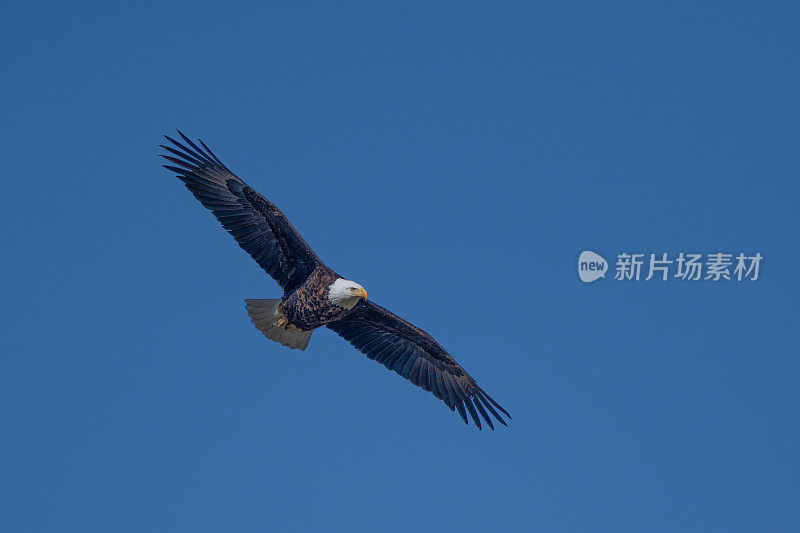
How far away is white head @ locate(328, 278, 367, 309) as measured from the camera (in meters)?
17.8

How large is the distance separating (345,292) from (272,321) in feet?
3.50

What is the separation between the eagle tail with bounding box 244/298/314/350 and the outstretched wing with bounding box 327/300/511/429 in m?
0.77

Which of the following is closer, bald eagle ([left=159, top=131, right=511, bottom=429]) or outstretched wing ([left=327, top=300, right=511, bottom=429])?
bald eagle ([left=159, top=131, right=511, bottom=429])

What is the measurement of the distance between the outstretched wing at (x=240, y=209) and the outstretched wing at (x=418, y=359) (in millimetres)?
1473

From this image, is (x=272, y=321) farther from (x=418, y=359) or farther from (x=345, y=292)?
(x=418, y=359)

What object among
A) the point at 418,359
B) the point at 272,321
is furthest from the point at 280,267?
the point at 418,359

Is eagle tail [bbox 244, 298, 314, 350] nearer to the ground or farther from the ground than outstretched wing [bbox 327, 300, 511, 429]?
nearer to the ground

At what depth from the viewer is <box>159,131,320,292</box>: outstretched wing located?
58.2 feet

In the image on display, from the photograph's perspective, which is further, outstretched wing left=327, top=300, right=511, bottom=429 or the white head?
outstretched wing left=327, top=300, right=511, bottom=429

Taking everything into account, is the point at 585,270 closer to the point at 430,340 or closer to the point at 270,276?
the point at 430,340

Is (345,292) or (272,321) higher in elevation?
(345,292)

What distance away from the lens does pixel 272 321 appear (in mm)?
18328

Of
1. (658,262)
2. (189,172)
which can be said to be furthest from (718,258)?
(189,172)

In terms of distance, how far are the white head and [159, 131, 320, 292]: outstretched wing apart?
379 millimetres
